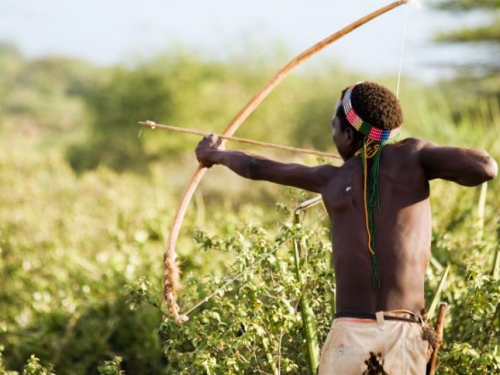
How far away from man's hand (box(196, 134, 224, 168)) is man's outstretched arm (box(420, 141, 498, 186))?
1136mm

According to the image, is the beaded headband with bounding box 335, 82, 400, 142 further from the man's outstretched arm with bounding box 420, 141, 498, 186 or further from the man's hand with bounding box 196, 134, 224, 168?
the man's hand with bounding box 196, 134, 224, 168

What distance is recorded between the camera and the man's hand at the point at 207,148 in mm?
4633

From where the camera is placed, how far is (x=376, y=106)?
4.00 m

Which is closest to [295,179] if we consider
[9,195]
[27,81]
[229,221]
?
[229,221]

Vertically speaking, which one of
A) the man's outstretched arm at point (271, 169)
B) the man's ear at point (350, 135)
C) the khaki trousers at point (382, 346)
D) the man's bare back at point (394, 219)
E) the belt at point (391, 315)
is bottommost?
the khaki trousers at point (382, 346)

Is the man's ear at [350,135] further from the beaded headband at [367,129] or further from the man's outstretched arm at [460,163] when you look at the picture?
the man's outstretched arm at [460,163]

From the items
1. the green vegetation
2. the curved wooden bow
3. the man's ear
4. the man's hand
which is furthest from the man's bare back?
the curved wooden bow

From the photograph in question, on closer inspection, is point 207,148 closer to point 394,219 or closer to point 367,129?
point 367,129

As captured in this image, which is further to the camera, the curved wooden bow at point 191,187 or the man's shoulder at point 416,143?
the curved wooden bow at point 191,187

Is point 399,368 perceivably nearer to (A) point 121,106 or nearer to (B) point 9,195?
(B) point 9,195

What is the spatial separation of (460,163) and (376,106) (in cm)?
43

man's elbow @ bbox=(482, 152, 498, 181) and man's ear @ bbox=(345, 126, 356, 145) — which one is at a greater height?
man's ear @ bbox=(345, 126, 356, 145)

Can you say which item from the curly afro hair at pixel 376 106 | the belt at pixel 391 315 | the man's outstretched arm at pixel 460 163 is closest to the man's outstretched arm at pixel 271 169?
the curly afro hair at pixel 376 106

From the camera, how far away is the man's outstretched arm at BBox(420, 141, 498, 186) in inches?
149
